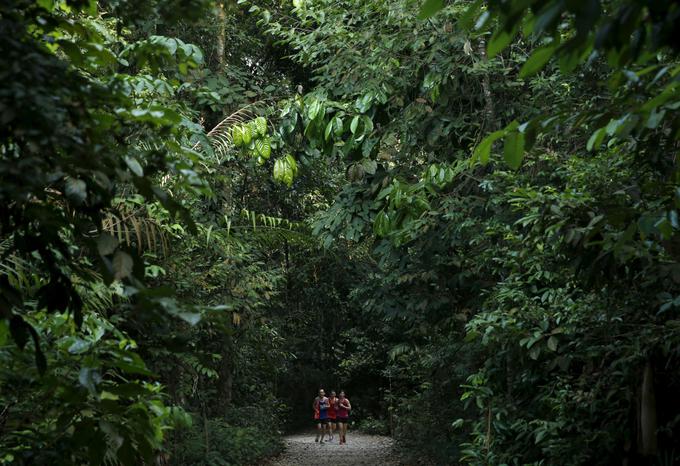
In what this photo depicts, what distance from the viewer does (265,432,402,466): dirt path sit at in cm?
1703

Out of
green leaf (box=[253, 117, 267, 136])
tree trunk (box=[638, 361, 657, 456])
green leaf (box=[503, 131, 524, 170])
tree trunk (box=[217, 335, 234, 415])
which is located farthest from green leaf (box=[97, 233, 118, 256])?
tree trunk (box=[217, 335, 234, 415])

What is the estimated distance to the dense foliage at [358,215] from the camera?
8.12ft

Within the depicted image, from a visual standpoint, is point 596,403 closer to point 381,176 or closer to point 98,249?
point 381,176

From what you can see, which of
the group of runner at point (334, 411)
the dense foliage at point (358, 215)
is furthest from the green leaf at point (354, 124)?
the group of runner at point (334, 411)

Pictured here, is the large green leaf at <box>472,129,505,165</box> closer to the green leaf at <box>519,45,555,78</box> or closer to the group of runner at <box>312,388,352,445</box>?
the green leaf at <box>519,45,555,78</box>

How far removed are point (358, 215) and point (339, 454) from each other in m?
9.70

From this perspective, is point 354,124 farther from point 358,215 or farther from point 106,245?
point 106,245

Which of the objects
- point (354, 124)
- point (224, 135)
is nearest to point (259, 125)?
point (224, 135)

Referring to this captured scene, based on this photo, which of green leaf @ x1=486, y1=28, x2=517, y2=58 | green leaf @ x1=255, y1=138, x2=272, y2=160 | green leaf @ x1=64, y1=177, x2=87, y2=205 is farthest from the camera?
green leaf @ x1=255, y1=138, x2=272, y2=160

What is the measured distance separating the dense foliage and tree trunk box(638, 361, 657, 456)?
0.02m

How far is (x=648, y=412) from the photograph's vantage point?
6715 mm

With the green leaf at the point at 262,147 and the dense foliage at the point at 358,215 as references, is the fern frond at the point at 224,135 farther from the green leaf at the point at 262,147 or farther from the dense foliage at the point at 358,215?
the green leaf at the point at 262,147

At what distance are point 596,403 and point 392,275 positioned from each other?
599 cm

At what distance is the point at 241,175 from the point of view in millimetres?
14672
